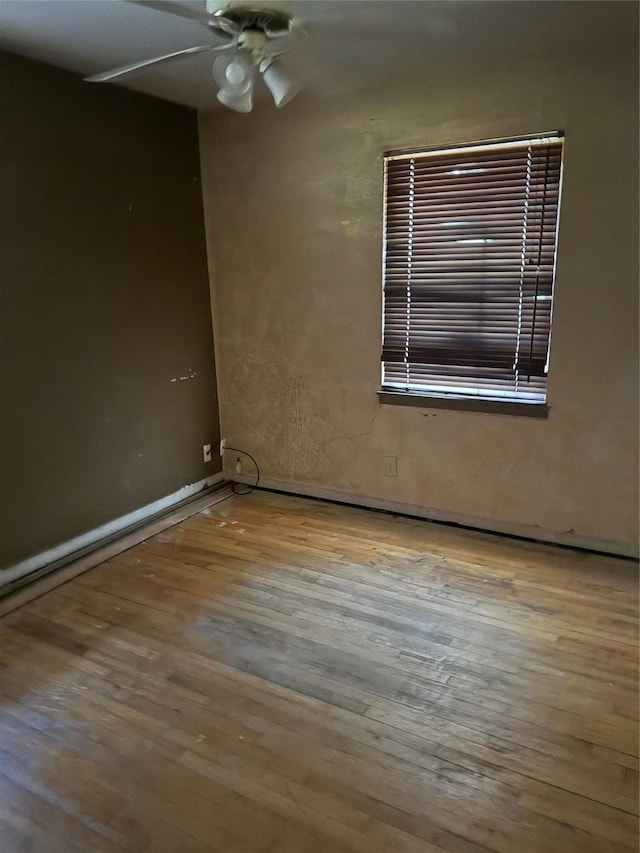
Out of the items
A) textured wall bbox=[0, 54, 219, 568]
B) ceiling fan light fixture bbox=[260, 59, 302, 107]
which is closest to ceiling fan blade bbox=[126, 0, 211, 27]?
ceiling fan light fixture bbox=[260, 59, 302, 107]

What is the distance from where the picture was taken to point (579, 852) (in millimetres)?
1518

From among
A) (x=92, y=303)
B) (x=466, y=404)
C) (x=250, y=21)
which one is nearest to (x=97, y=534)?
(x=92, y=303)

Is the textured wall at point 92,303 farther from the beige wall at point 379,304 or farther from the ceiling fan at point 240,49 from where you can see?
the ceiling fan at point 240,49

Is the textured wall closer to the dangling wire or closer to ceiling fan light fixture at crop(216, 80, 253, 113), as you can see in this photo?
the dangling wire

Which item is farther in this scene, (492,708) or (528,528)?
(528,528)

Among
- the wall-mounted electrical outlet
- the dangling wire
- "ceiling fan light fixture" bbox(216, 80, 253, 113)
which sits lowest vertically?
the dangling wire

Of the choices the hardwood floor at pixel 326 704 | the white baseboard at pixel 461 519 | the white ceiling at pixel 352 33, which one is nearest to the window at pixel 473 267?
the white ceiling at pixel 352 33

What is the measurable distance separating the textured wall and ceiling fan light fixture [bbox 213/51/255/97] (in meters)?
1.14

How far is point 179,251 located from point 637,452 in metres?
2.83

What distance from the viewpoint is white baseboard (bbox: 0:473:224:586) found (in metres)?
2.87

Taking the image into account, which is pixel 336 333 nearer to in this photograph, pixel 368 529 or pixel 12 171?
pixel 368 529

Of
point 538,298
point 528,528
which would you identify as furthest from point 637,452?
point 538,298

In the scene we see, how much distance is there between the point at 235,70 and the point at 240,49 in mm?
67

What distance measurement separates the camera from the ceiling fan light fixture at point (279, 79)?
2.18m
